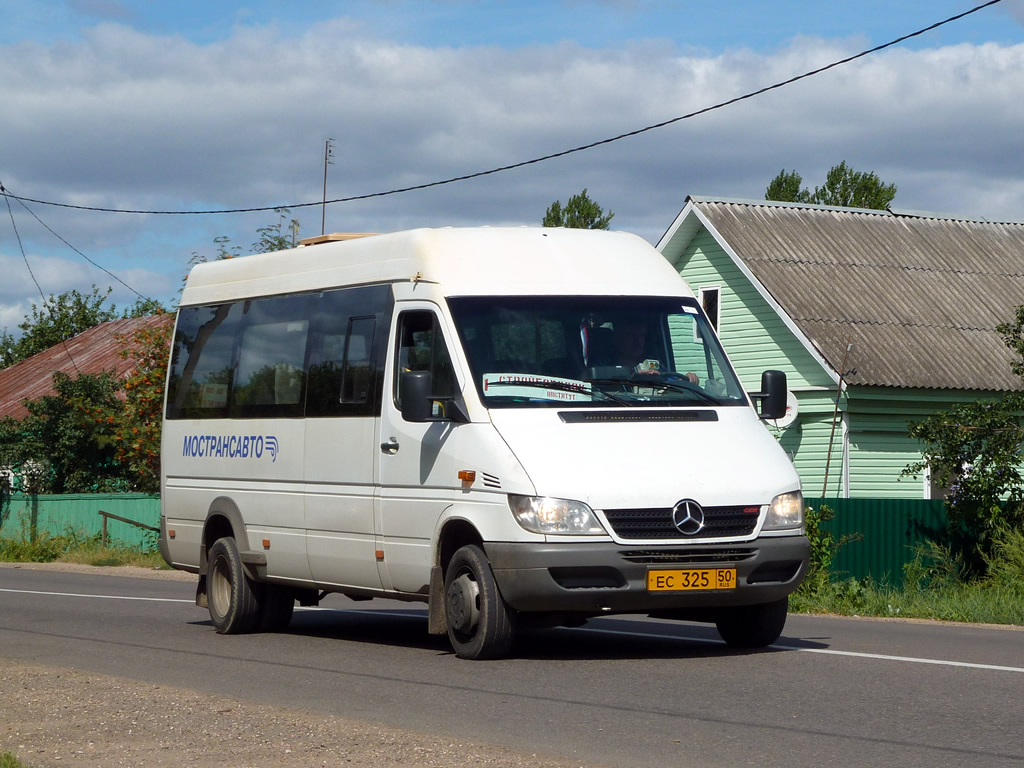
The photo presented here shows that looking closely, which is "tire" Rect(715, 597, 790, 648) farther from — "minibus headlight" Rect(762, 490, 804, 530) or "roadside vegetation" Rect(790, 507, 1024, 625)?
"roadside vegetation" Rect(790, 507, 1024, 625)

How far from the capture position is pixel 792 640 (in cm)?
1214

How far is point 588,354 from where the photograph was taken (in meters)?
10.9

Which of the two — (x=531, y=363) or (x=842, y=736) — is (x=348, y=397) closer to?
(x=531, y=363)

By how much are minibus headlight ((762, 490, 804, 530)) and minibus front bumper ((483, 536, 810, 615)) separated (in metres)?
0.15

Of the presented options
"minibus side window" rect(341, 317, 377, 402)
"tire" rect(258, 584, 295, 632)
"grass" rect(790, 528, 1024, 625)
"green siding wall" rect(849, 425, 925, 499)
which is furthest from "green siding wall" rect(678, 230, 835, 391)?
"minibus side window" rect(341, 317, 377, 402)

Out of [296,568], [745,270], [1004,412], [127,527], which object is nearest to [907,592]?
[1004,412]

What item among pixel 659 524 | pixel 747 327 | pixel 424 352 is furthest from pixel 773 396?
pixel 747 327

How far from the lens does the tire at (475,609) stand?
33.6 ft

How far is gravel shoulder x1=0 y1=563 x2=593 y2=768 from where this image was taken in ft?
22.9

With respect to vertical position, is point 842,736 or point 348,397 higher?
point 348,397

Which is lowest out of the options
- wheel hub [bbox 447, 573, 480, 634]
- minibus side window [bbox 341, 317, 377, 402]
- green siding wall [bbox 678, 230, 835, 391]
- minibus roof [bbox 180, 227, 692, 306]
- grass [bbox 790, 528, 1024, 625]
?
grass [bbox 790, 528, 1024, 625]

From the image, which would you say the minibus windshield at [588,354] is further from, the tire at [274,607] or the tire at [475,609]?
the tire at [274,607]

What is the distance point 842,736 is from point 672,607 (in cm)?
268

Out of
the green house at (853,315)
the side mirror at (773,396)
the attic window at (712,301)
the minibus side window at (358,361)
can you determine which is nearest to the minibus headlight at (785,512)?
the side mirror at (773,396)
